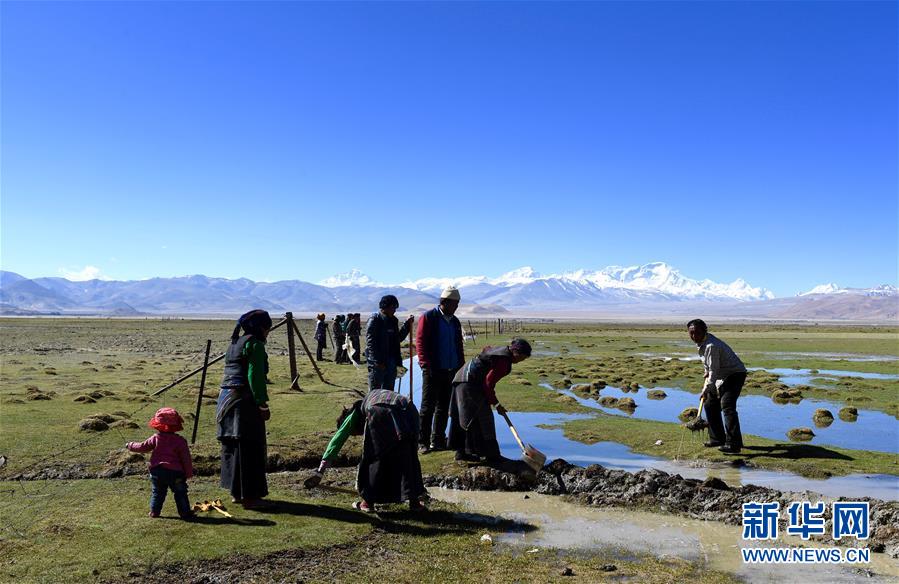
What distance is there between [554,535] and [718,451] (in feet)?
18.2

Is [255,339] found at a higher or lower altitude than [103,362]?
higher

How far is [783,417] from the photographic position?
17219mm

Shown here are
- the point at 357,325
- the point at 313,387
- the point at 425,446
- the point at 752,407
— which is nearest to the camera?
the point at 425,446

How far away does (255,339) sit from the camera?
27.5ft

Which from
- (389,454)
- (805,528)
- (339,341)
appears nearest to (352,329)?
(339,341)

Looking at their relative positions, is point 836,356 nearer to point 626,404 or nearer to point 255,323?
point 626,404

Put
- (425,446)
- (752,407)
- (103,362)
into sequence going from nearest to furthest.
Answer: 1. (425,446)
2. (752,407)
3. (103,362)

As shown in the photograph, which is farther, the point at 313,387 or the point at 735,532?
the point at 313,387

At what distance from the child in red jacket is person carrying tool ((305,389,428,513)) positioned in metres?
2.14

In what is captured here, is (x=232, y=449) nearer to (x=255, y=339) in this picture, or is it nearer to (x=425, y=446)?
(x=255, y=339)

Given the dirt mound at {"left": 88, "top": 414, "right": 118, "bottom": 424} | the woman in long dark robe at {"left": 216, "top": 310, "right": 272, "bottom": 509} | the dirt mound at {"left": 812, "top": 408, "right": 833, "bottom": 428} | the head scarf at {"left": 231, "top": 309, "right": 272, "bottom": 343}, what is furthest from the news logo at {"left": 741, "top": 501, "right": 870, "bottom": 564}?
the dirt mound at {"left": 88, "top": 414, "right": 118, "bottom": 424}

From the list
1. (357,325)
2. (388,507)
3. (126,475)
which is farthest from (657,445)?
(357,325)

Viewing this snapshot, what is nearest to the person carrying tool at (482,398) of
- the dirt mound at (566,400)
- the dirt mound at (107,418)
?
the dirt mound at (107,418)

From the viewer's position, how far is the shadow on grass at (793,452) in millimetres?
11773
